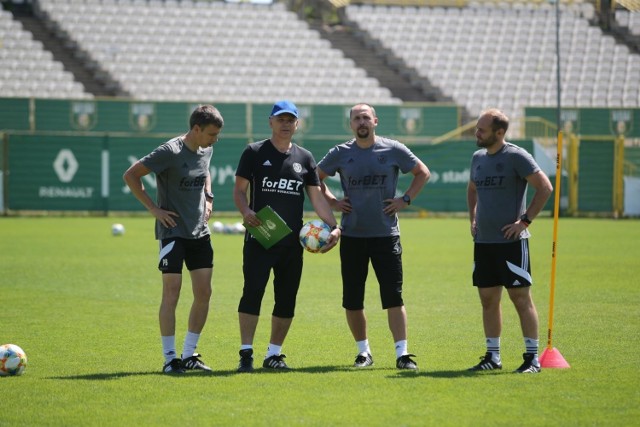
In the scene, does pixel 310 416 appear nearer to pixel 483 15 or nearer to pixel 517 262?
pixel 517 262

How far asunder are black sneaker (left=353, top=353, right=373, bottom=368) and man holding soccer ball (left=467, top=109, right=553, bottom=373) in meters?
0.85

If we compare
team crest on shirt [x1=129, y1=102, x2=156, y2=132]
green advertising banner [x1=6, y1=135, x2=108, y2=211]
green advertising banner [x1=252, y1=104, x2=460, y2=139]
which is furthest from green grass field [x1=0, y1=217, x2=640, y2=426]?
green advertising banner [x1=252, y1=104, x2=460, y2=139]

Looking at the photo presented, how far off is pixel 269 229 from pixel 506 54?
3716cm

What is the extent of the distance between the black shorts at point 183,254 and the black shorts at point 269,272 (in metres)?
0.32

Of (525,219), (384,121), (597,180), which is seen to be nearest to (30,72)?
(384,121)

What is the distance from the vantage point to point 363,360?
27.9ft

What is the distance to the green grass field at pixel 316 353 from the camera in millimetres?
6637

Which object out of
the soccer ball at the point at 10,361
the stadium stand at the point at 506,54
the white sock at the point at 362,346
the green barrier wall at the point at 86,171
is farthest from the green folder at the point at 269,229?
the stadium stand at the point at 506,54

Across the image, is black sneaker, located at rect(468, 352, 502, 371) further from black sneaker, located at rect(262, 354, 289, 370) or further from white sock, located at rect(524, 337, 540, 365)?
black sneaker, located at rect(262, 354, 289, 370)

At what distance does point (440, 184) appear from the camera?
1267 inches

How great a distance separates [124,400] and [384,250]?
2.57 meters

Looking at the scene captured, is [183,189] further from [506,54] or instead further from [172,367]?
[506,54]

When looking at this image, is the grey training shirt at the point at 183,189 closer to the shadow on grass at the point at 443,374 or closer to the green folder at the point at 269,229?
the green folder at the point at 269,229

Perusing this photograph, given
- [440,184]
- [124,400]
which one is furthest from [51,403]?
[440,184]
